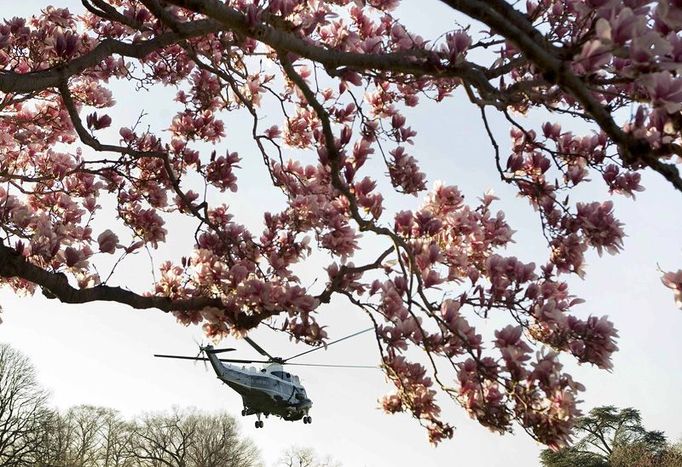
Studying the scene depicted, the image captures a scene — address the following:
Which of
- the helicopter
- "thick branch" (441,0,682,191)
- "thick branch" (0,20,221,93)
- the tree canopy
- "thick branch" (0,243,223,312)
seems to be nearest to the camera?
"thick branch" (441,0,682,191)

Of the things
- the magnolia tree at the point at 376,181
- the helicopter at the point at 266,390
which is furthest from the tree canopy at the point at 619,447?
the magnolia tree at the point at 376,181

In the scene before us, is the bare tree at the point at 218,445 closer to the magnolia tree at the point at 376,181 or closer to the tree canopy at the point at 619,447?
the tree canopy at the point at 619,447

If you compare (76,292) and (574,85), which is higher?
(76,292)

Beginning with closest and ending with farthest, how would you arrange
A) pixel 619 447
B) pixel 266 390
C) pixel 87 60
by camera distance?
pixel 87 60, pixel 266 390, pixel 619 447

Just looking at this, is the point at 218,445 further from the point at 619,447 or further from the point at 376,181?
the point at 376,181

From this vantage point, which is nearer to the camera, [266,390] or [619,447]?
[266,390]

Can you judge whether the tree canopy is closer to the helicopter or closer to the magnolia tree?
the helicopter

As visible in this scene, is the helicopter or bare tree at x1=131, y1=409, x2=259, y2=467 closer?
the helicopter

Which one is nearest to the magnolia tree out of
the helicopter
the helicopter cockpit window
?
the helicopter

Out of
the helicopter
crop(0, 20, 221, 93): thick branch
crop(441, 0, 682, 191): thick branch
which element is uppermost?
the helicopter

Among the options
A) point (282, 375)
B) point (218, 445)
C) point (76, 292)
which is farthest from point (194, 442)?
point (76, 292)

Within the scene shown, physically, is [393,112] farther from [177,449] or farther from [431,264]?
[177,449]

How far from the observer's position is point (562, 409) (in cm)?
297

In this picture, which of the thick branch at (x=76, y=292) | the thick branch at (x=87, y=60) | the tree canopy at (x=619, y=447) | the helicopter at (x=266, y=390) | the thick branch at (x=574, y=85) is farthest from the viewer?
the tree canopy at (x=619, y=447)
